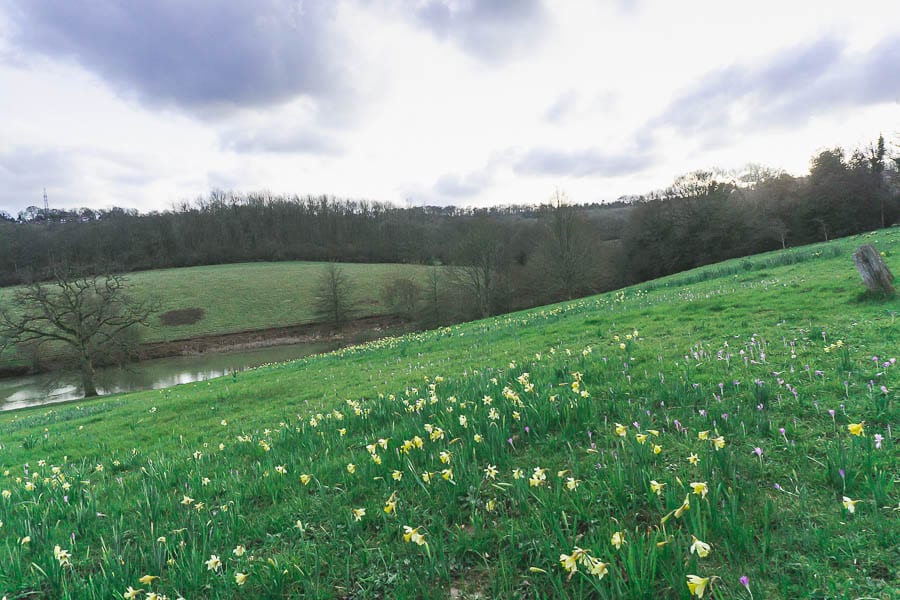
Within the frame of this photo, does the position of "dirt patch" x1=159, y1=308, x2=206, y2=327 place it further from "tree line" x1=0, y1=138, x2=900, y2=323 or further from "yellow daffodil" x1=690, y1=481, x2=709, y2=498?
"yellow daffodil" x1=690, y1=481, x2=709, y2=498

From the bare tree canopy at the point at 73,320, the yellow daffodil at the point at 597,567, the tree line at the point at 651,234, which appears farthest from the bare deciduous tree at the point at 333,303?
the yellow daffodil at the point at 597,567

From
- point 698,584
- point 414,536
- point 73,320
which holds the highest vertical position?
point 73,320

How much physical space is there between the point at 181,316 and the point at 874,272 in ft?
232

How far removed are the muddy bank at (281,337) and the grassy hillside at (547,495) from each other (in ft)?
136

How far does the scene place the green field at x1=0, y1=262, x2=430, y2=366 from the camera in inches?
2276

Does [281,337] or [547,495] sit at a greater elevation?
[547,495]

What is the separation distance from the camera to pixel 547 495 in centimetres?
296

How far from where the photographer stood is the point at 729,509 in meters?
2.57

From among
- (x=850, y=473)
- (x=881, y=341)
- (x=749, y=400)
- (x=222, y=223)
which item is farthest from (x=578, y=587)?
(x=222, y=223)

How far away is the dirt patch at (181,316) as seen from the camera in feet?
190

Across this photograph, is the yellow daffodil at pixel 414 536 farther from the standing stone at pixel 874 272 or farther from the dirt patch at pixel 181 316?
the dirt patch at pixel 181 316

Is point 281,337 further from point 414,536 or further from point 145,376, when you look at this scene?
point 414,536

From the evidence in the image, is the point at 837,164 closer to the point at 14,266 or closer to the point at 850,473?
the point at 850,473

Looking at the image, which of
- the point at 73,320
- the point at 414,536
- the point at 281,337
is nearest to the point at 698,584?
the point at 414,536
